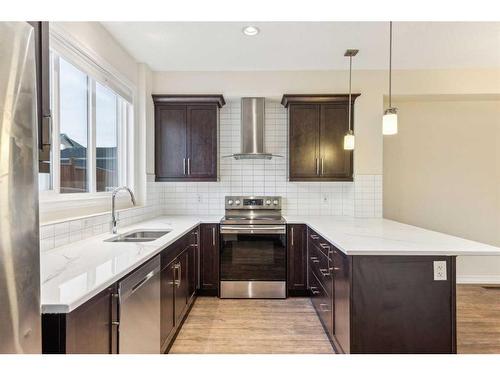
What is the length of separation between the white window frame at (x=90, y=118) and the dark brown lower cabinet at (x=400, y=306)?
209 centimetres

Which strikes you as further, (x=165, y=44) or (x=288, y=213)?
(x=288, y=213)

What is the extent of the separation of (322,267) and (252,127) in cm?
195

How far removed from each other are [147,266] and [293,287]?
2047mm

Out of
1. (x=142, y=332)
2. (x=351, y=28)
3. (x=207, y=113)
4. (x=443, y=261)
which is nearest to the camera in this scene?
(x=142, y=332)

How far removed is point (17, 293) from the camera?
68cm

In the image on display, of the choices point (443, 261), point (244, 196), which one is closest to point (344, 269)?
point (443, 261)

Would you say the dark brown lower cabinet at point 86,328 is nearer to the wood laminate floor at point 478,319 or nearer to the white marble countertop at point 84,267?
the white marble countertop at point 84,267

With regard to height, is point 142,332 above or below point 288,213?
below

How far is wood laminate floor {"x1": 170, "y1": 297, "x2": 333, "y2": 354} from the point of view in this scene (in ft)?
7.59

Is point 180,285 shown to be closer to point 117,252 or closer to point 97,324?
point 117,252

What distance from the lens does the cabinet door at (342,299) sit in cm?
185

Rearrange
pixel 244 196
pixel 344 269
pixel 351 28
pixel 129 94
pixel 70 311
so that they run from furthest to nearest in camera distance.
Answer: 1. pixel 244 196
2. pixel 129 94
3. pixel 351 28
4. pixel 344 269
5. pixel 70 311

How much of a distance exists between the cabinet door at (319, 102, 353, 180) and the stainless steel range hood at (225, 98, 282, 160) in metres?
0.68

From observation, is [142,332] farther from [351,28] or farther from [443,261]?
[351,28]
